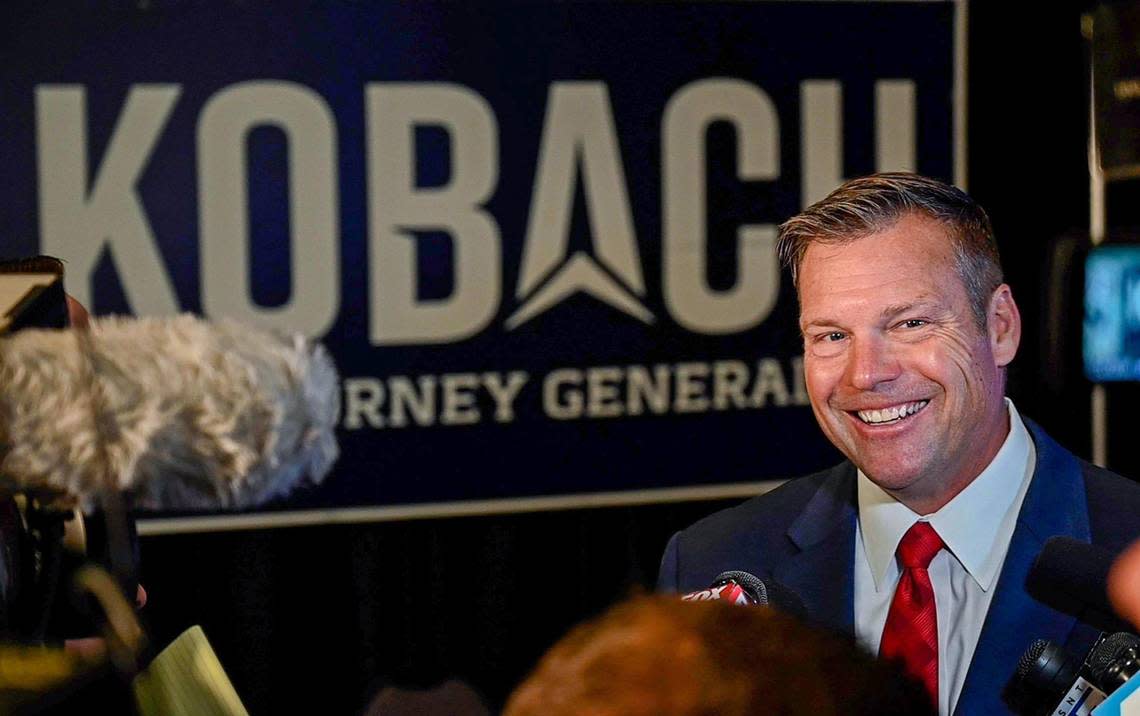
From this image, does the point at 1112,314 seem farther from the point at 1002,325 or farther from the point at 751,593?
the point at 751,593

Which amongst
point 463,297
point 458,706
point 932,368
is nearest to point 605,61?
point 463,297

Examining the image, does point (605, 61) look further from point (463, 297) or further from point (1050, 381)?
point (1050, 381)

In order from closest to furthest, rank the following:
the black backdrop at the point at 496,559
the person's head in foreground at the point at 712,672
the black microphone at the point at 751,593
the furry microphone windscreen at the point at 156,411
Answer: the person's head in foreground at the point at 712,672 → the furry microphone windscreen at the point at 156,411 → the black microphone at the point at 751,593 → the black backdrop at the point at 496,559

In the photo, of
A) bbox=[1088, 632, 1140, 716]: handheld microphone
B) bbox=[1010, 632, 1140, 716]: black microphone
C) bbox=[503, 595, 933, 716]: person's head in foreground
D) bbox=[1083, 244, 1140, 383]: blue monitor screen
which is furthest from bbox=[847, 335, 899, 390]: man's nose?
bbox=[1083, 244, 1140, 383]: blue monitor screen

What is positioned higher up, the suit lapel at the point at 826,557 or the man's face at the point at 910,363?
the man's face at the point at 910,363

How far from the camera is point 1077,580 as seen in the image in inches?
49.6

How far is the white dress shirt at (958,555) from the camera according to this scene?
65.2 inches

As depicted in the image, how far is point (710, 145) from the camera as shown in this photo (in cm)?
378

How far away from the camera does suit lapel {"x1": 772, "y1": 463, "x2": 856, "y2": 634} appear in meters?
1.74

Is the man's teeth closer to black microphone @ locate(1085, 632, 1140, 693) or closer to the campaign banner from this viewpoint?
black microphone @ locate(1085, 632, 1140, 693)

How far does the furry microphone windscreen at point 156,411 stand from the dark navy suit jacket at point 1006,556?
0.84 meters

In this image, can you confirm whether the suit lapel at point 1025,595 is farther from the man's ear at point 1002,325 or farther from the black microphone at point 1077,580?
the black microphone at point 1077,580

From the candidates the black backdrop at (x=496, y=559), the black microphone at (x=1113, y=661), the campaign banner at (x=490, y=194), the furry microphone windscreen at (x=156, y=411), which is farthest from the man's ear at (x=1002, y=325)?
the black backdrop at (x=496, y=559)

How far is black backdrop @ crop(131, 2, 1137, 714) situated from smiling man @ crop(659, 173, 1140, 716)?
195cm
